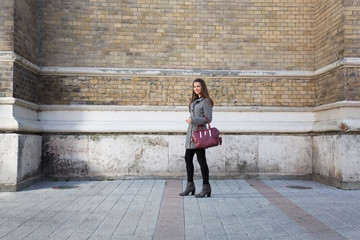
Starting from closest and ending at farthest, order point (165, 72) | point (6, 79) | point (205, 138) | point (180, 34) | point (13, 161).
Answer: point (205, 138) → point (13, 161) → point (6, 79) → point (165, 72) → point (180, 34)

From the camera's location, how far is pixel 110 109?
312 inches

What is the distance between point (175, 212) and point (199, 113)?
1.76 meters

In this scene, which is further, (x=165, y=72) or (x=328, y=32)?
(x=165, y=72)

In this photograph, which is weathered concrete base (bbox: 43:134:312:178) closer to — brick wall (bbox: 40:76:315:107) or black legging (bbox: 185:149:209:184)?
brick wall (bbox: 40:76:315:107)

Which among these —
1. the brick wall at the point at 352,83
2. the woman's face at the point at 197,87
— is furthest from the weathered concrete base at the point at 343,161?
the woman's face at the point at 197,87

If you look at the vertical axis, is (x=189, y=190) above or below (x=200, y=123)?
below

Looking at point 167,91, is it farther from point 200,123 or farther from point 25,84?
point 25,84

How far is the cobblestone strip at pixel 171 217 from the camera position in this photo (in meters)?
3.85

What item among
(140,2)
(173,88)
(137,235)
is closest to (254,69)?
(173,88)

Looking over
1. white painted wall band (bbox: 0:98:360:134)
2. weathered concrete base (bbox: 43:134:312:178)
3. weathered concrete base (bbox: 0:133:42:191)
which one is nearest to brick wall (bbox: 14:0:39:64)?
white painted wall band (bbox: 0:98:360:134)

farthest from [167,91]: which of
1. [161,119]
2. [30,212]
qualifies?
[30,212]

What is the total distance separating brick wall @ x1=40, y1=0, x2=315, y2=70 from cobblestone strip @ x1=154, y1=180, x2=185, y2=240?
3.16 m

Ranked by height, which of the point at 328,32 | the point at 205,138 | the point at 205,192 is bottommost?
the point at 205,192

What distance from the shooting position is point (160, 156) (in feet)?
25.8
